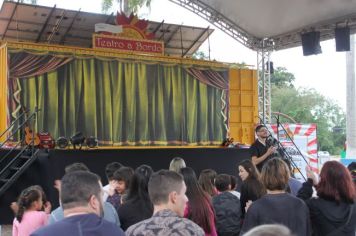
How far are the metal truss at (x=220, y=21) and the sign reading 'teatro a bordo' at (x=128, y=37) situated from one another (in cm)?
119

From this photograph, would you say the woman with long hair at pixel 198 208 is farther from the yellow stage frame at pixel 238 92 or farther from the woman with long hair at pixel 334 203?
the yellow stage frame at pixel 238 92

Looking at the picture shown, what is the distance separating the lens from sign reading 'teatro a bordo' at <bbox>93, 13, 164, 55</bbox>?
37.3 ft

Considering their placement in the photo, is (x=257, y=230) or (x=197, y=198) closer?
(x=257, y=230)

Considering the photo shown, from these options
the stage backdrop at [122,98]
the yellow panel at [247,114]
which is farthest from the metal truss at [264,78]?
the stage backdrop at [122,98]

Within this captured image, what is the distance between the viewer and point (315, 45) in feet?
36.4

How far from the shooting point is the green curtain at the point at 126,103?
10.9 m

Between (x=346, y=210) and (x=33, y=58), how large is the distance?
28.1 feet

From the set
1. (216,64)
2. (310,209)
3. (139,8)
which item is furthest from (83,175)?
(139,8)

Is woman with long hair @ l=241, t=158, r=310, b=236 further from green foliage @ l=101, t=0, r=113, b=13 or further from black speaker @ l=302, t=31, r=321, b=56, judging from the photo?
green foliage @ l=101, t=0, r=113, b=13

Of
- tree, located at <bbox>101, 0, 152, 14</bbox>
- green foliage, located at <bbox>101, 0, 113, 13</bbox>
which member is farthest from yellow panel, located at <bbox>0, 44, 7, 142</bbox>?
green foliage, located at <bbox>101, 0, 113, 13</bbox>

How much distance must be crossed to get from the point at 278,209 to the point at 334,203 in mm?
490

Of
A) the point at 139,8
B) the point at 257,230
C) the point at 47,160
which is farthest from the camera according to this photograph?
the point at 139,8

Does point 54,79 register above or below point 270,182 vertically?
above

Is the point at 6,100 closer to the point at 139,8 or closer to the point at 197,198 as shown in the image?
the point at 197,198
